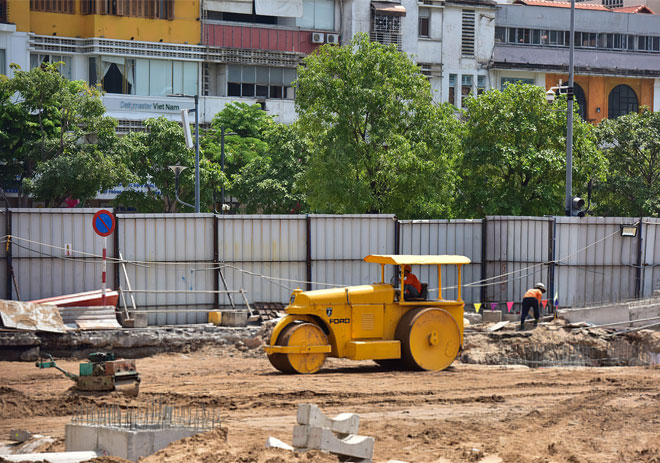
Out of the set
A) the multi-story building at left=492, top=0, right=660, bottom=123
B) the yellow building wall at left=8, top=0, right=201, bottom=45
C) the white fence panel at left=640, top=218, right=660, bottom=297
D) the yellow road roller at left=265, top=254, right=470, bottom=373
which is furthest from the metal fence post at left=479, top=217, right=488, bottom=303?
the multi-story building at left=492, top=0, right=660, bottom=123

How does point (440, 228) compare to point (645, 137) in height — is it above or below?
below

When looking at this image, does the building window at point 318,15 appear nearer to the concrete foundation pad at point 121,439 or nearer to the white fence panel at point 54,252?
the white fence panel at point 54,252

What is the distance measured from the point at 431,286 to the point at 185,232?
21.3ft

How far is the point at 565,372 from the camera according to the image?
63.6 feet

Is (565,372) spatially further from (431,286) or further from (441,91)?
(441,91)

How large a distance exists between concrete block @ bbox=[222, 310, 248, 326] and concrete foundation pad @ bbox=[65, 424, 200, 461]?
40.2ft

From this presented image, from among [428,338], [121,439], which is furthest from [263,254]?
[121,439]

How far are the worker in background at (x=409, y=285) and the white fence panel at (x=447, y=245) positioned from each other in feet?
23.2

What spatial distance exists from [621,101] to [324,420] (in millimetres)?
62712

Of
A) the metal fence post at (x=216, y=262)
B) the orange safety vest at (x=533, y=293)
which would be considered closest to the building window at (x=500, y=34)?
the metal fence post at (x=216, y=262)

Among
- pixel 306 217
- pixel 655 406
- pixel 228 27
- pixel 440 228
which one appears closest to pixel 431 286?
pixel 440 228

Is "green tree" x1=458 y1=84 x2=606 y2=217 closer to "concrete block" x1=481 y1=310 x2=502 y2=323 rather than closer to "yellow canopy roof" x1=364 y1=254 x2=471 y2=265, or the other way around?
"concrete block" x1=481 y1=310 x2=502 y2=323

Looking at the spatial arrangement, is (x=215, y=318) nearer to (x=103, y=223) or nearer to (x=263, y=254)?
(x=263, y=254)

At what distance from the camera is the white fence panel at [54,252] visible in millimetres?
23812
